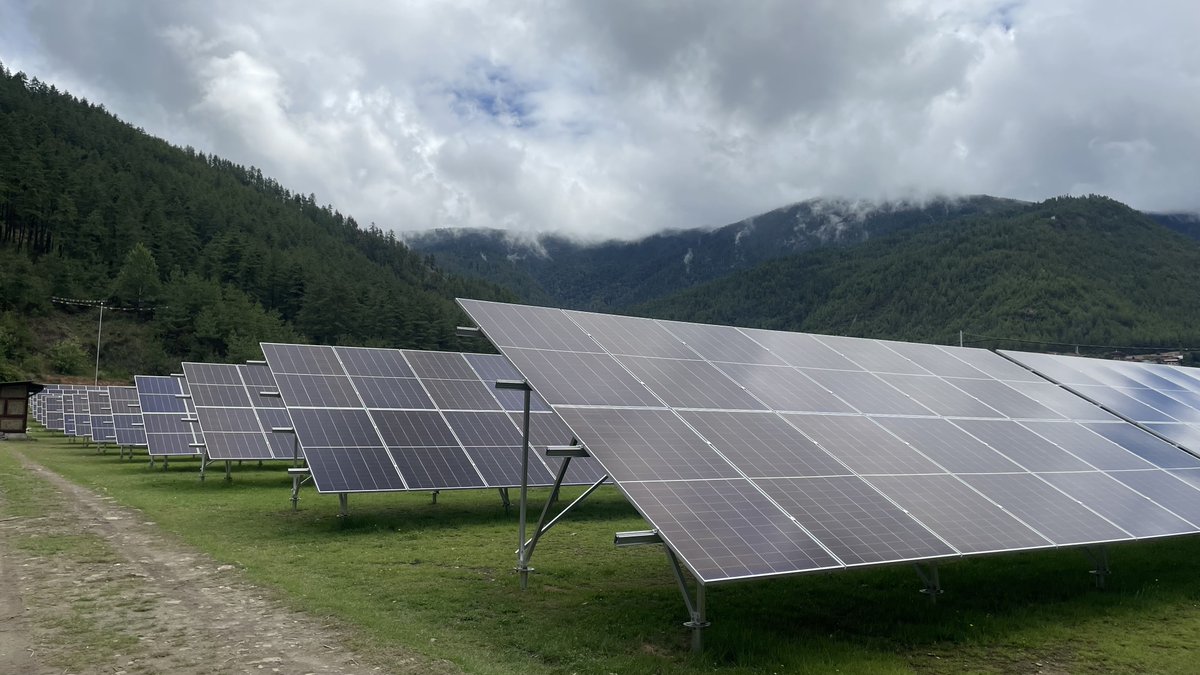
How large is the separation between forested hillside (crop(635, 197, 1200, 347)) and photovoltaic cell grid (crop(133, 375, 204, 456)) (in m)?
106

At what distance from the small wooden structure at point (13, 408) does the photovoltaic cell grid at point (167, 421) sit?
68.0 ft

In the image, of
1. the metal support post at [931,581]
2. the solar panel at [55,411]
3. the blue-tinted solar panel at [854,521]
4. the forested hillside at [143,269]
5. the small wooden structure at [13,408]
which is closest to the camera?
the blue-tinted solar panel at [854,521]

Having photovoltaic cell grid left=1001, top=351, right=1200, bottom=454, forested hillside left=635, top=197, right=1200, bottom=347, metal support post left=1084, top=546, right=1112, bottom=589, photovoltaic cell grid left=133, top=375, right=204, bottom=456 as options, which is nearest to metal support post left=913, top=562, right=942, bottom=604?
metal support post left=1084, top=546, right=1112, bottom=589

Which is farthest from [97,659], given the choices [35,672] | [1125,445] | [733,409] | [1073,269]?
[1073,269]

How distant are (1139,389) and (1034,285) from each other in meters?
107

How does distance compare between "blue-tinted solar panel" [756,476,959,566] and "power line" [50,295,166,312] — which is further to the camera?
"power line" [50,295,166,312]

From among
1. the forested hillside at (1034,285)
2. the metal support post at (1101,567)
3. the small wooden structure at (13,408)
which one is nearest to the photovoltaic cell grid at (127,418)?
the small wooden structure at (13,408)

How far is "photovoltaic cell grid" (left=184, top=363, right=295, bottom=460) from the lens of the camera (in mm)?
27297

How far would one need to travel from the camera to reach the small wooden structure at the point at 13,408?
5356cm

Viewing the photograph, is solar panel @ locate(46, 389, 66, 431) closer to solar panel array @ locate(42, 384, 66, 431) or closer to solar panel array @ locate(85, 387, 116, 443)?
solar panel array @ locate(42, 384, 66, 431)

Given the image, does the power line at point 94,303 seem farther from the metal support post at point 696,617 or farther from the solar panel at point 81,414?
the metal support post at point 696,617

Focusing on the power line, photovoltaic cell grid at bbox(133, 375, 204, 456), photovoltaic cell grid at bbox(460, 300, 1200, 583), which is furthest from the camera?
the power line

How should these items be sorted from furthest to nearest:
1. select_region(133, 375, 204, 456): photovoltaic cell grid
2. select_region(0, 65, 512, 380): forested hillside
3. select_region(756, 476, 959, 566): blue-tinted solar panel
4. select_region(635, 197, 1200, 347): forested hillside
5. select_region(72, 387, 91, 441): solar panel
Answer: select_region(635, 197, 1200, 347): forested hillside < select_region(0, 65, 512, 380): forested hillside < select_region(72, 387, 91, 441): solar panel < select_region(133, 375, 204, 456): photovoltaic cell grid < select_region(756, 476, 959, 566): blue-tinted solar panel

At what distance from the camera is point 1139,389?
2494 centimetres
